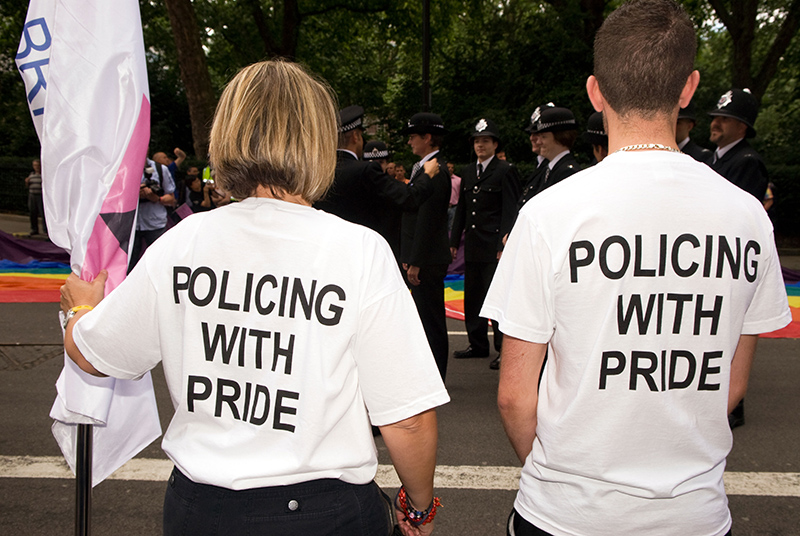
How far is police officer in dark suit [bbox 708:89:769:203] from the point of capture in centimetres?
472

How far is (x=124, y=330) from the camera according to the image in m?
1.64

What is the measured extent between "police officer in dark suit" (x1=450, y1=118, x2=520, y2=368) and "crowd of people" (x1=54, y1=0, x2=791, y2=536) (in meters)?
4.52

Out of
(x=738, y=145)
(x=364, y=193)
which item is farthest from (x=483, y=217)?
(x=364, y=193)

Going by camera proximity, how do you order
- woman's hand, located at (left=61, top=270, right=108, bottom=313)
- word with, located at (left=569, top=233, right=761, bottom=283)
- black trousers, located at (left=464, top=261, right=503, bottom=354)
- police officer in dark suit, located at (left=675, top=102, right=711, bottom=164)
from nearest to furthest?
word with, located at (left=569, top=233, right=761, bottom=283), woman's hand, located at (left=61, top=270, right=108, bottom=313), police officer in dark suit, located at (left=675, top=102, right=711, bottom=164), black trousers, located at (left=464, top=261, right=503, bottom=354)

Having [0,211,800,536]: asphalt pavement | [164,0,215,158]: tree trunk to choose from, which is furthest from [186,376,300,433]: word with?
[164,0,215,158]: tree trunk

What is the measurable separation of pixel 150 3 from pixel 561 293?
24246 millimetres

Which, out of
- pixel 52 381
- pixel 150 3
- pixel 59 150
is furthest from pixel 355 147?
pixel 150 3

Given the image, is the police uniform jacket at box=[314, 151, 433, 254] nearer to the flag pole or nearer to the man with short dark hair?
the flag pole

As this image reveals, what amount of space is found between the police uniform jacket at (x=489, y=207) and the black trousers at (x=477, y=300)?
0.10 meters

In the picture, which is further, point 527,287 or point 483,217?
point 483,217

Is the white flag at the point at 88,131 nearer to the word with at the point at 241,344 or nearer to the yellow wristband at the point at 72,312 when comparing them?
the yellow wristband at the point at 72,312

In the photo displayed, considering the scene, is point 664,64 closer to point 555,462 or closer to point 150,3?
point 555,462

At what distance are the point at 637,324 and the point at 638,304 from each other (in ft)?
0.14

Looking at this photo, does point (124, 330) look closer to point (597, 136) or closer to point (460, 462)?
point (460, 462)
